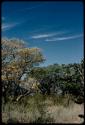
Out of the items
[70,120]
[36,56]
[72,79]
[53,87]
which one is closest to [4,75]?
[36,56]

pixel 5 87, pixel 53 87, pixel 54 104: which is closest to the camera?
pixel 54 104

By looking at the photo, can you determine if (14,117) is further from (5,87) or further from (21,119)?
(5,87)

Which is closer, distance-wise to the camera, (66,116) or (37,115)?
(37,115)

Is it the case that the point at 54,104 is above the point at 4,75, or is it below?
below

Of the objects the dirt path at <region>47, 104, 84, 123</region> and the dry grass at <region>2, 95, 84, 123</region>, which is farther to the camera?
the dirt path at <region>47, 104, 84, 123</region>

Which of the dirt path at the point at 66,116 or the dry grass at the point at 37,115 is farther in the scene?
the dirt path at the point at 66,116

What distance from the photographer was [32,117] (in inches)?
272

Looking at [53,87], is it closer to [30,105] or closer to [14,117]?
[30,105]

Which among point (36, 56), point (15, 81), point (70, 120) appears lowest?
point (70, 120)

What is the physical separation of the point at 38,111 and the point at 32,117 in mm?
675

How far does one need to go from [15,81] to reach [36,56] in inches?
49.0

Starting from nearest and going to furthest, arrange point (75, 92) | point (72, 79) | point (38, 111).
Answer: point (38, 111), point (75, 92), point (72, 79)

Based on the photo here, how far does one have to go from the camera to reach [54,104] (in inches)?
389

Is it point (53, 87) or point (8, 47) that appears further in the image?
point (53, 87)
